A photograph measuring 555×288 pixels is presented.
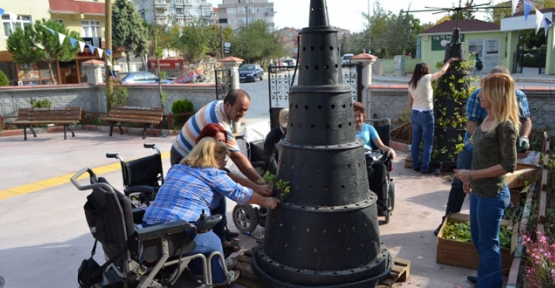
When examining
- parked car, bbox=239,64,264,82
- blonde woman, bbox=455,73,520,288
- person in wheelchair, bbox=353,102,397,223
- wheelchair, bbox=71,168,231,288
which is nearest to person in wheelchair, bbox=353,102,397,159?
person in wheelchair, bbox=353,102,397,223

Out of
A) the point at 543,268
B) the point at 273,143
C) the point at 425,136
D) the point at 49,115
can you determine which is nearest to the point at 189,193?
the point at 273,143

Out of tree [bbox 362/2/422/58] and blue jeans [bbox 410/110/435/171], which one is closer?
blue jeans [bbox 410/110/435/171]

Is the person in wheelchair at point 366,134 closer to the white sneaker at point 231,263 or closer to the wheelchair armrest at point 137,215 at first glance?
the white sneaker at point 231,263

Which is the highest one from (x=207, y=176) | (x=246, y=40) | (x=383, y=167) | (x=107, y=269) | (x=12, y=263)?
(x=246, y=40)

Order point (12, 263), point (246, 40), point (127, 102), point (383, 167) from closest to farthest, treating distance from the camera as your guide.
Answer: point (12, 263), point (383, 167), point (127, 102), point (246, 40)

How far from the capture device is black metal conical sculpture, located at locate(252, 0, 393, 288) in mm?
3205

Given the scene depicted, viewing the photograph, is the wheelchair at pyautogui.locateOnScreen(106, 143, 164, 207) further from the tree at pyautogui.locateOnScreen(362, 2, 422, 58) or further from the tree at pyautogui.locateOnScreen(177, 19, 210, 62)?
the tree at pyautogui.locateOnScreen(177, 19, 210, 62)

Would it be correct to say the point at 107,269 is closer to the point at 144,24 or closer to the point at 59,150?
the point at 59,150

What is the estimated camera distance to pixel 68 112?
12367 mm

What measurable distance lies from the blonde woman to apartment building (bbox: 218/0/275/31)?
4312 inches

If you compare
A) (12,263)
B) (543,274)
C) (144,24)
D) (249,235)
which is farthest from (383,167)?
(144,24)

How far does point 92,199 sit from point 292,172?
1393 millimetres

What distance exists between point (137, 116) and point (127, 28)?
3171 cm

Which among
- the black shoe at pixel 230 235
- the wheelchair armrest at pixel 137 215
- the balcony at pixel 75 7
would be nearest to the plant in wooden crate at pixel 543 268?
the black shoe at pixel 230 235
